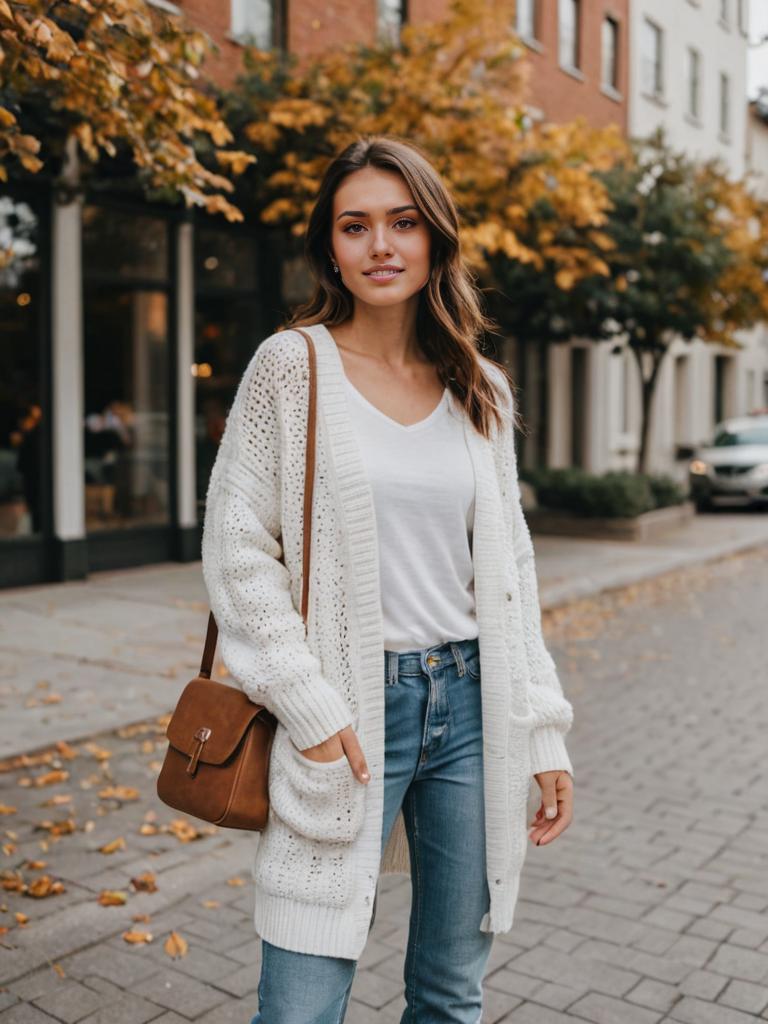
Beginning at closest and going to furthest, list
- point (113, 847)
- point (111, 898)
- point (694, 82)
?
1. point (111, 898)
2. point (113, 847)
3. point (694, 82)

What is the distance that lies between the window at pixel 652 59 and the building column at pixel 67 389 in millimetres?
17333

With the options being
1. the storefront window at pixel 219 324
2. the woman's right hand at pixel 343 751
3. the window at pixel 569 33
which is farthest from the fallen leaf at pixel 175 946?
the window at pixel 569 33

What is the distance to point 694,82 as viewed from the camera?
2756 cm

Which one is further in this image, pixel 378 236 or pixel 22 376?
pixel 22 376

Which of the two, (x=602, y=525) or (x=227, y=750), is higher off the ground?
(x=227, y=750)

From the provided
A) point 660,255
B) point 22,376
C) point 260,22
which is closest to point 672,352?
point 660,255

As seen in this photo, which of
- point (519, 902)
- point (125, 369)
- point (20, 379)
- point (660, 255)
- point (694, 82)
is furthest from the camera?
point (694, 82)

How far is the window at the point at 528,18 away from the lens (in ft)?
63.7

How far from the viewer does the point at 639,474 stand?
17.6 metres

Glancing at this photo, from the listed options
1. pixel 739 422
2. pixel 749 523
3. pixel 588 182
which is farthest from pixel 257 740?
pixel 739 422

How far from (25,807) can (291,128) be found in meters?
7.58

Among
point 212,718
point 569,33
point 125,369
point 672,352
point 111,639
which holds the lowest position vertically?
point 111,639

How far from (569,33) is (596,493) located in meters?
9.90

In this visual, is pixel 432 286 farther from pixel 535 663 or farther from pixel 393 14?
pixel 393 14
